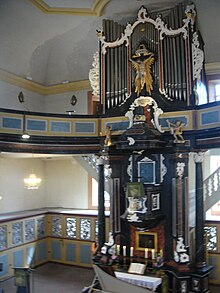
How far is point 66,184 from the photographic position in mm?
13211

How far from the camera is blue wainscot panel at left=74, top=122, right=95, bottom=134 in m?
10.1

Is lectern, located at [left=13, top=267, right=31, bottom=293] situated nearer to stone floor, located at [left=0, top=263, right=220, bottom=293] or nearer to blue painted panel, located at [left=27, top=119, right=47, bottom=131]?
stone floor, located at [left=0, top=263, right=220, bottom=293]

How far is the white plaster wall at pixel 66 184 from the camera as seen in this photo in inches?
509

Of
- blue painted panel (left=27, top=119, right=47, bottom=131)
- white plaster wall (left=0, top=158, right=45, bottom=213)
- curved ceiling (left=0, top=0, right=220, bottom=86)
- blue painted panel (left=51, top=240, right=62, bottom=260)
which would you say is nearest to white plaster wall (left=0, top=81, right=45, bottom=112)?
curved ceiling (left=0, top=0, right=220, bottom=86)

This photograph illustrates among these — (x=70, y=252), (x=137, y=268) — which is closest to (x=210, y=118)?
(x=137, y=268)

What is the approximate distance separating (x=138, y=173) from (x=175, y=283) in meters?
2.91

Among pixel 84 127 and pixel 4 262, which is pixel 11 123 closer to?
pixel 84 127

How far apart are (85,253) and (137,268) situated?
351cm

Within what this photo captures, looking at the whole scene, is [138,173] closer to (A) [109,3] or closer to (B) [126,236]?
(B) [126,236]

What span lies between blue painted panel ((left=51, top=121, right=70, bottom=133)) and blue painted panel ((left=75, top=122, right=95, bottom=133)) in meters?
0.27

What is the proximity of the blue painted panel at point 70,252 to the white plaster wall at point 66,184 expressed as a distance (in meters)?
1.67

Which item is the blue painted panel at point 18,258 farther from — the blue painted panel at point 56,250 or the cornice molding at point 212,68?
the cornice molding at point 212,68

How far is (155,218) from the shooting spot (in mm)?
8516

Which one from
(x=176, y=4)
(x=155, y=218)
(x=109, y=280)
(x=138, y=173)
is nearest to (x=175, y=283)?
(x=155, y=218)
